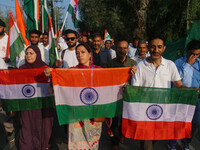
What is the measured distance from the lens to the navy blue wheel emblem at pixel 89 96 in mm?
2725

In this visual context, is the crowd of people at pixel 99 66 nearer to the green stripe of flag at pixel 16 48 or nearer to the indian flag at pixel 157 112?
the indian flag at pixel 157 112

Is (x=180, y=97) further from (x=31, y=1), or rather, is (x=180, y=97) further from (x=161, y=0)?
(x=161, y=0)

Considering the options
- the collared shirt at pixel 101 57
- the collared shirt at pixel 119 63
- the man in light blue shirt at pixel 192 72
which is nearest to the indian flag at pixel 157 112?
the man in light blue shirt at pixel 192 72

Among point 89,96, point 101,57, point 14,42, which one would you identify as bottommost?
point 89,96

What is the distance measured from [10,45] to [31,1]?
1.95 meters

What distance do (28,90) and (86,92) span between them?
107 cm

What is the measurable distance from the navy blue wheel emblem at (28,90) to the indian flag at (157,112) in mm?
1529

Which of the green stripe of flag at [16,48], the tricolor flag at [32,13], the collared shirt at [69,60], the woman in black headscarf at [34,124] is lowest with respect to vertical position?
the woman in black headscarf at [34,124]

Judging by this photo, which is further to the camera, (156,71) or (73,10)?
(73,10)

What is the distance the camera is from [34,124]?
3.20m

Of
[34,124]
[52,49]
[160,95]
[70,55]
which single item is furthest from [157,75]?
[34,124]

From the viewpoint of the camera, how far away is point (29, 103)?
3.12m

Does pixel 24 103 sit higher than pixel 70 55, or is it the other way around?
pixel 70 55

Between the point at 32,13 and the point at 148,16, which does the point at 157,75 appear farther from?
the point at 148,16
